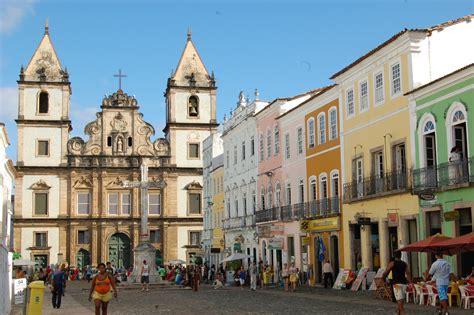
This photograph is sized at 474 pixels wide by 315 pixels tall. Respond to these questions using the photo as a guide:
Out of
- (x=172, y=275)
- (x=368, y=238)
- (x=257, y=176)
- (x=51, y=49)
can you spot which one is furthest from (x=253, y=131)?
(x=51, y=49)

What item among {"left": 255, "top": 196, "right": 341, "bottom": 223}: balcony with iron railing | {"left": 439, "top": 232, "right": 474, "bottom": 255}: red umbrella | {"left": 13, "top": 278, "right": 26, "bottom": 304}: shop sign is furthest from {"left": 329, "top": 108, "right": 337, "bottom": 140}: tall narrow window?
{"left": 13, "top": 278, "right": 26, "bottom": 304}: shop sign

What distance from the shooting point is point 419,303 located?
23844 millimetres

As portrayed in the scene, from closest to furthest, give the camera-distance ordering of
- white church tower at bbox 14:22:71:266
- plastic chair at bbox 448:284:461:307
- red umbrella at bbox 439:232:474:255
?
red umbrella at bbox 439:232:474:255, plastic chair at bbox 448:284:461:307, white church tower at bbox 14:22:71:266

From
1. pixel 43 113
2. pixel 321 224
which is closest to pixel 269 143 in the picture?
pixel 321 224

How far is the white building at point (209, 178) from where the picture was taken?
63969 mm

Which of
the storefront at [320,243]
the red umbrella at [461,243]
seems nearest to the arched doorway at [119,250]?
the storefront at [320,243]

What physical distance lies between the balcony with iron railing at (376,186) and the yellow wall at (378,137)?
10.8 inches

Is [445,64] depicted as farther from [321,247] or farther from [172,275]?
[172,275]

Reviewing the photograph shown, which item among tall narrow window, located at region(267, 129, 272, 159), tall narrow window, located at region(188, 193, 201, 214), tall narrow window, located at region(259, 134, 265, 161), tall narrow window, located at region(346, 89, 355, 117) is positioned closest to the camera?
tall narrow window, located at region(346, 89, 355, 117)

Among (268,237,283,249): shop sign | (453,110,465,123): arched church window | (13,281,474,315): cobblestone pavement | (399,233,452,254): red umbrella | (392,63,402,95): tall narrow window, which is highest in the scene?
(392,63,402,95): tall narrow window

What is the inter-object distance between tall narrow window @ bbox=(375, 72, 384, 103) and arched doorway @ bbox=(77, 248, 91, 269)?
45.1 meters

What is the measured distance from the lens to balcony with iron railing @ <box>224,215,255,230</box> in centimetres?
5035

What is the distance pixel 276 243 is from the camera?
42.9 m

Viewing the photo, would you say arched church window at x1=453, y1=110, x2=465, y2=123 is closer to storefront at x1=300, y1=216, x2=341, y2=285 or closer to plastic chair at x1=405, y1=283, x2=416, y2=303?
plastic chair at x1=405, y1=283, x2=416, y2=303
